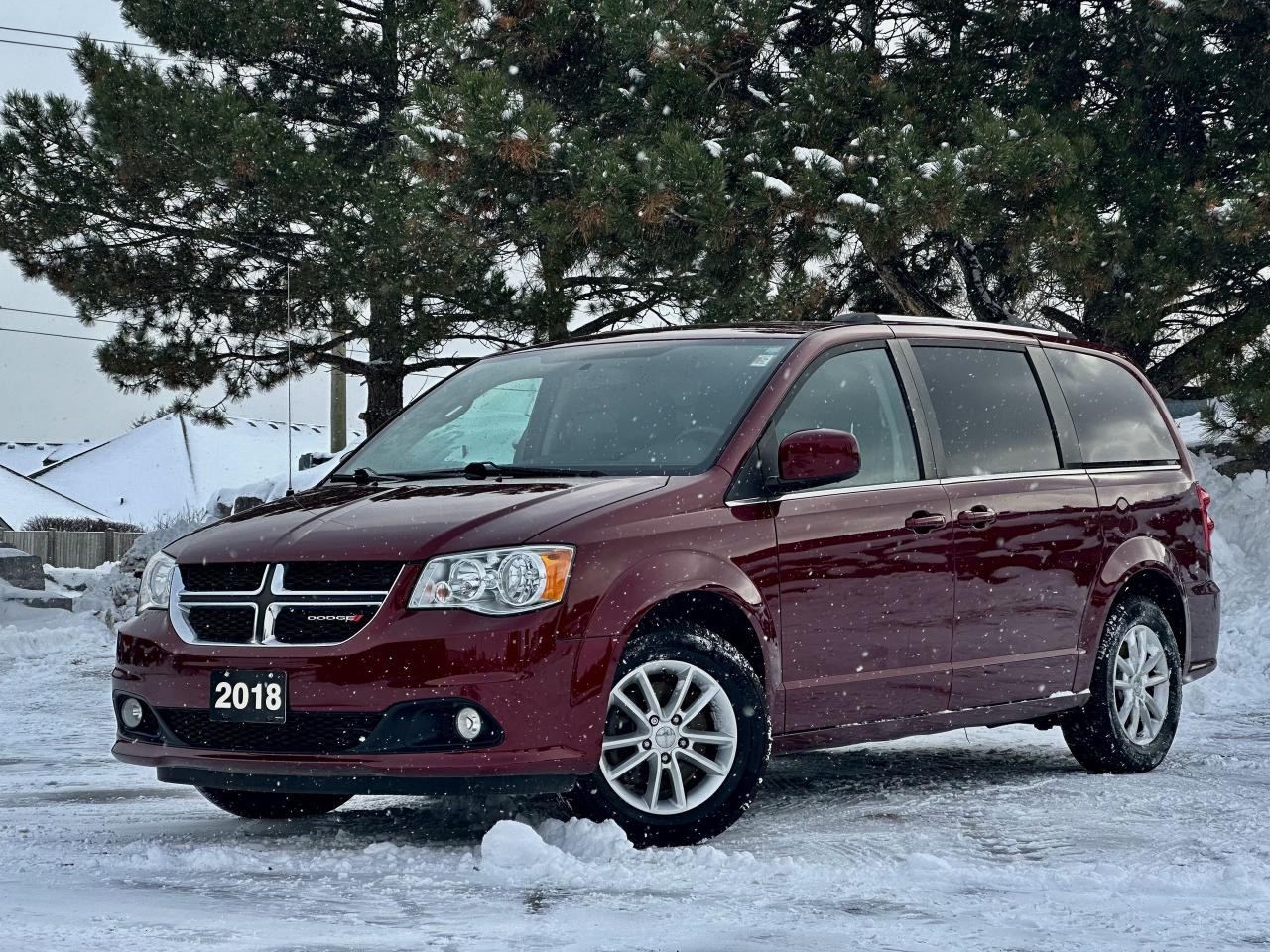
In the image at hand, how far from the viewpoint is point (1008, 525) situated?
7.16 m

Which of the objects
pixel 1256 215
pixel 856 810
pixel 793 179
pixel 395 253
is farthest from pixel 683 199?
pixel 856 810

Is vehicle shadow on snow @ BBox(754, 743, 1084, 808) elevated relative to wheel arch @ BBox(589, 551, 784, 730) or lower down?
lower down

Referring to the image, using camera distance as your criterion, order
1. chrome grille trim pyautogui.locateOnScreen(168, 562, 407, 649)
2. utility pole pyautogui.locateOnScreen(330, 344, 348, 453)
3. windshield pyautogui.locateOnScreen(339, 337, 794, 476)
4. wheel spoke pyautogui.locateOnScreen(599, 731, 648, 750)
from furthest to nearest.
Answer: utility pole pyautogui.locateOnScreen(330, 344, 348, 453)
windshield pyautogui.locateOnScreen(339, 337, 794, 476)
wheel spoke pyautogui.locateOnScreen(599, 731, 648, 750)
chrome grille trim pyautogui.locateOnScreen(168, 562, 407, 649)

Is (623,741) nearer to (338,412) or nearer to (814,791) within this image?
(814,791)

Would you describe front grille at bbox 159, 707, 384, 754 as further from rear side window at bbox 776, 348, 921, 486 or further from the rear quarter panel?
the rear quarter panel

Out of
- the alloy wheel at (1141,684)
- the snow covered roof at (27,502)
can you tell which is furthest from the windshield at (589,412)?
the snow covered roof at (27,502)

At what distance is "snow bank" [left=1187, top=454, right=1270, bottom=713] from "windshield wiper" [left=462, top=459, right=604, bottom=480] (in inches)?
219

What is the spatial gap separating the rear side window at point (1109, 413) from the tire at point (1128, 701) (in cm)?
70

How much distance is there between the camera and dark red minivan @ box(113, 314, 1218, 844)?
5414mm

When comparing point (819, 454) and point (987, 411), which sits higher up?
point (987, 411)

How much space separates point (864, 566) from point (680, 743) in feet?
3.60

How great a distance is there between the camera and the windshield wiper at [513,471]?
621cm

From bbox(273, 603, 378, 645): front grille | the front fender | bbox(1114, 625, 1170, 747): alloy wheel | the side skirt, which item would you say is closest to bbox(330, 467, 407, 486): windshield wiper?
bbox(273, 603, 378, 645): front grille

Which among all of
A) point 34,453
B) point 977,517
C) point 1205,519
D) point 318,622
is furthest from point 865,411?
point 34,453
